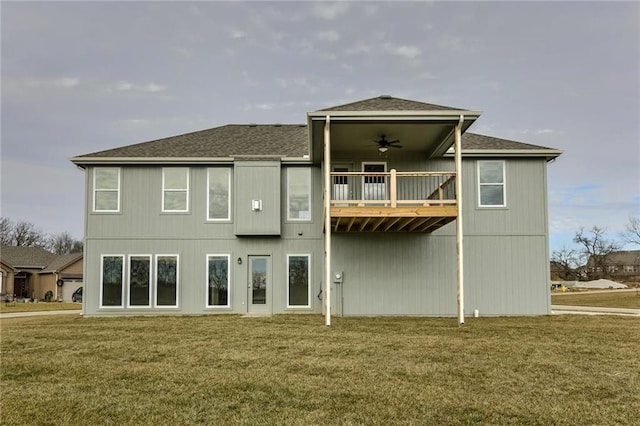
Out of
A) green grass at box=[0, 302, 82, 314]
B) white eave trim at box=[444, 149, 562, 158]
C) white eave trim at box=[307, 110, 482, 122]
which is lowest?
green grass at box=[0, 302, 82, 314]

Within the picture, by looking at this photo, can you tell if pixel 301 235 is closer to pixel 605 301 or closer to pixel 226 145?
pixel 226 145

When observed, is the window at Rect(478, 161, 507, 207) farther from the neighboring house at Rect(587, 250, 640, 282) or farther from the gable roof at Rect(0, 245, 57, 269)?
the neighboring house at Rect(587, 250, 640, 282)

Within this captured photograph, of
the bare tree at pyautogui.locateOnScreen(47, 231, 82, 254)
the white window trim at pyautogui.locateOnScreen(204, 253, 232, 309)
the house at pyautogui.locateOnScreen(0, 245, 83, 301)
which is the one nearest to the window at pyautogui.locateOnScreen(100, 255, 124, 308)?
the white window trim at pyautogui.locateOnScreen(204, 253, 232, 309)

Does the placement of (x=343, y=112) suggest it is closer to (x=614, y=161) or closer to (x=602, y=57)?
(x=602, y=57)

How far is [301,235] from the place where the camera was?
1498 cm

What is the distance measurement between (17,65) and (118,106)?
522 cm

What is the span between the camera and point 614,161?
28.7m

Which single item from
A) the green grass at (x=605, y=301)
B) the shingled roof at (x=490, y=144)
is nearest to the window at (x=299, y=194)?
the shingled roof at (x=490, y=144)

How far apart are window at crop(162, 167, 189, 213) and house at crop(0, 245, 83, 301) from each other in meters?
25.4

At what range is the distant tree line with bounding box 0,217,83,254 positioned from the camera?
5309 centimetres

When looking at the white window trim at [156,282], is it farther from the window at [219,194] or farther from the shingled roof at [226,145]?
the shingled roof at [226,145]

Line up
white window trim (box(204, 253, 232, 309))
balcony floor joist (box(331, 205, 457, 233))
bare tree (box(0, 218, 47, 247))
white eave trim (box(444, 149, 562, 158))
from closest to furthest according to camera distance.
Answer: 1. balcony floor joist (box(331, 205, 457, 233))
2. white eave trim (box(444, 149, 562, 158))
3. white window trim (box(204, 253, 232, 309))
4. bare tree (box(0, 218, 47, 247))

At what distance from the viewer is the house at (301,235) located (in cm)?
1448

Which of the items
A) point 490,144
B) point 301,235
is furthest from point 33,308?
point 490,144
